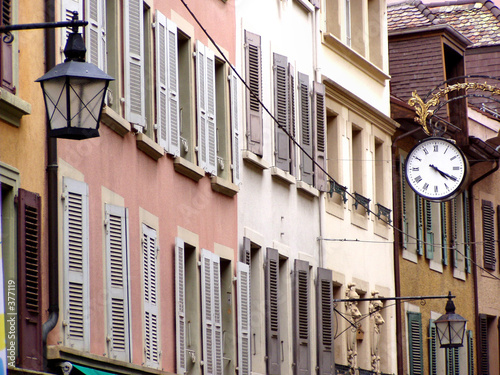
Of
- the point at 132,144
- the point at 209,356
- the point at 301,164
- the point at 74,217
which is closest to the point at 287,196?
the point at 301,164

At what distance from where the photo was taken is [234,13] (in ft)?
72.3

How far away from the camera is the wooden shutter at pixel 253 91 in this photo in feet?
72.9

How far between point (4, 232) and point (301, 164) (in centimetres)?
1123

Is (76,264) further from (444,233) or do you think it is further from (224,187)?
(444,233)

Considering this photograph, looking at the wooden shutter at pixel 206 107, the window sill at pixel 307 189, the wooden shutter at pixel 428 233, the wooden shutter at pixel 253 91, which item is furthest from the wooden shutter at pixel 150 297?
the wooden shutter at pixel 428 233

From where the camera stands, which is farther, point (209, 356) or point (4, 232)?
point (209, 356)

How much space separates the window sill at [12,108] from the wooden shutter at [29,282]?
66 cm

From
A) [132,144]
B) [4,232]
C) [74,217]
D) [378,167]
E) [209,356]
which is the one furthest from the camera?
[378,167]

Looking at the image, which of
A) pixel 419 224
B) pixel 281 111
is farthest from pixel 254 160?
pixel 419 224

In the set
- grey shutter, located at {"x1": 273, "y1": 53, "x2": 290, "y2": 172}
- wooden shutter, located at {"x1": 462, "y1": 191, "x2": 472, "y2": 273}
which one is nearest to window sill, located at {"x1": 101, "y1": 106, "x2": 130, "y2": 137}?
grey shutter, located at {"x1": 273, "y1": 53, "x2": 290, "y2": 172}

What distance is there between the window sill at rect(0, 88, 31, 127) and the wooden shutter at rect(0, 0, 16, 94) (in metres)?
0.16

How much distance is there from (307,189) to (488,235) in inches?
448

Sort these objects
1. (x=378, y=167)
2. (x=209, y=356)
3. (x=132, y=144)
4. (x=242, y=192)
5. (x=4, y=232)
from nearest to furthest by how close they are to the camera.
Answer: (x=4, y=232)
(x=132, y=144)
(x=209, y=356)
(x=242, y=192)
(x=378, y=167)

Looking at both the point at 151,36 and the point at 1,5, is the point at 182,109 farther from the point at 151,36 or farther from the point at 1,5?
the point at 1,5
